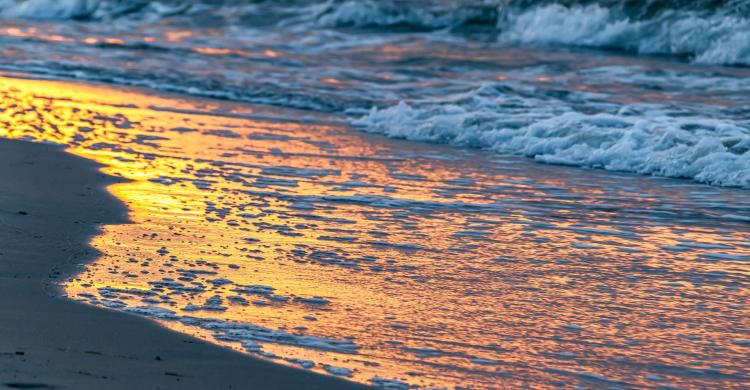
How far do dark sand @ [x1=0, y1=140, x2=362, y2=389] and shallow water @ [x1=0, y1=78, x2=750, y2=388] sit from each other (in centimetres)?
10

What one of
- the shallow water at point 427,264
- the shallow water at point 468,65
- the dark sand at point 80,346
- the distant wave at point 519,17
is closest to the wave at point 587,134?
the shallow water at point 468,65

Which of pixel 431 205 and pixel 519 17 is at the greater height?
pixel 519 17

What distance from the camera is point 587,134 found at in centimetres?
859

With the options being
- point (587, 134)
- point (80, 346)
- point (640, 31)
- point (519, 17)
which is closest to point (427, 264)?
point (80, 346)

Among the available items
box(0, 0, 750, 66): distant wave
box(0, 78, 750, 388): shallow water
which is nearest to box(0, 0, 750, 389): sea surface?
box(0, 78, 750, 388): shallow water

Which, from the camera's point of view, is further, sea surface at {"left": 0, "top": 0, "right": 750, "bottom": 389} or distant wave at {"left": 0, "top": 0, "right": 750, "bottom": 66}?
distant wave at {"left": 0, "top": 0, "right": 750, "bottom": 66}

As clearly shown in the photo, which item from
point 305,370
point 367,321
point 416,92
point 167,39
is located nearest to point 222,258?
point 367,321

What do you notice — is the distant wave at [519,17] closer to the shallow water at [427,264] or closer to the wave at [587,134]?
the wave at [587,134]

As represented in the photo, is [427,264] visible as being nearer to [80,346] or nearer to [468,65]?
[80,346]

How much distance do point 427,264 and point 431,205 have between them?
4.50 ft

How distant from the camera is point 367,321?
3844 mm

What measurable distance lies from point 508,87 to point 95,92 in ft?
12.9

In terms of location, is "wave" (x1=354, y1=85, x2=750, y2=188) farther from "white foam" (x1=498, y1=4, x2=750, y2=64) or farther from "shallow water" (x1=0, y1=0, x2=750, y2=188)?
"white foam" (x1=498, y1=4, x2=750, y2=64)

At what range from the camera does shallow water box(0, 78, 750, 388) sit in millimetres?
3568
